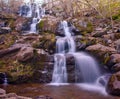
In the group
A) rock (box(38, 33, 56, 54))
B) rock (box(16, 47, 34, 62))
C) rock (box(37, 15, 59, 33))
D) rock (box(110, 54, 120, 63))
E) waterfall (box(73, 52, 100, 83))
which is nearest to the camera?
rock (box(110, 54, 120, 63))

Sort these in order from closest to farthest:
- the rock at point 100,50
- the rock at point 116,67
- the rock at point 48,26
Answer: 1. the rock at point 116,67
2. the rock at point 100,50
3. the rock at point 48,26

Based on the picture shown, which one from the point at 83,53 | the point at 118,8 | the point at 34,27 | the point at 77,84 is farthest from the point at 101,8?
the point at 77,84

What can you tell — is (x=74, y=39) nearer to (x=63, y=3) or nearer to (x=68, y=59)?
(x=68, y=59)

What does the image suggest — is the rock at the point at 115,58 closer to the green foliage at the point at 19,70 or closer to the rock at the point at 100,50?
the rock at the point at 100,50

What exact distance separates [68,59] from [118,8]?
13831 millimetres

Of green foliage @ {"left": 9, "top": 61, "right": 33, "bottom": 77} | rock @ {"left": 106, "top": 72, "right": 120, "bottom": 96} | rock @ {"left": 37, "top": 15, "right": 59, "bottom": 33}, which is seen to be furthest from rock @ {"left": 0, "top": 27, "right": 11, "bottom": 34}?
rock @ {"left": 106, "top": 72, "right": 120, "bottom": 96}

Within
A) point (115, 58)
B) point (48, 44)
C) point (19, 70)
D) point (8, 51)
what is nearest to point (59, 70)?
point (19, 70)

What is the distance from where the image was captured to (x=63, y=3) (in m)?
31.0

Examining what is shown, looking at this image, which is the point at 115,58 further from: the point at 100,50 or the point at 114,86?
the point at 114,86

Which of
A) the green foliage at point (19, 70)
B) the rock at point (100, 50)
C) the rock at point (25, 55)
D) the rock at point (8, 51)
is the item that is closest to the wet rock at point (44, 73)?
the green foliage at point (19, 70)

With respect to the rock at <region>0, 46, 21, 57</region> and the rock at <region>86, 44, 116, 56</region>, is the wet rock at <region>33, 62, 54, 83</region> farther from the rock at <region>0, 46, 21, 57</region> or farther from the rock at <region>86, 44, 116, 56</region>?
the rock at <region>86, 44, 116, 56</region>

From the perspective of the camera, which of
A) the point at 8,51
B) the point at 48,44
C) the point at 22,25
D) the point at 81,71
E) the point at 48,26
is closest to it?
the point at 81,71

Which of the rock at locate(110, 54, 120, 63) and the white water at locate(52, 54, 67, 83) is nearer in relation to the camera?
the rock at locate(110, 54, 120, 63)

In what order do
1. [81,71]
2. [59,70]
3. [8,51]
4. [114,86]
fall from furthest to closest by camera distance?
1. [8,51]
2. [59,70]
3. [81,71]
4. [114,86]
